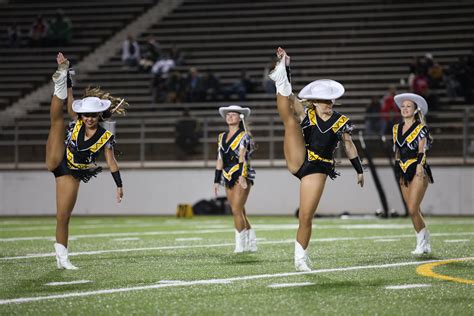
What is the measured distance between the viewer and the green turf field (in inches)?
281

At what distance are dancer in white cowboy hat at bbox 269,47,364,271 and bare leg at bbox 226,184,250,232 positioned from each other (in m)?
2.57

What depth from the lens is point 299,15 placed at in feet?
94.8

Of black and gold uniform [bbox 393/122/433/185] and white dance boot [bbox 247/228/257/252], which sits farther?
white dance boot [bbox 247/228/257/252]

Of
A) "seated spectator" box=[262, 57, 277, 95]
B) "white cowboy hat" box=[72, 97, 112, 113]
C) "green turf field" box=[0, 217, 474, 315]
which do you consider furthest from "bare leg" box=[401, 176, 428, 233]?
"seated spectator" box=[262, 57, 277, 95]

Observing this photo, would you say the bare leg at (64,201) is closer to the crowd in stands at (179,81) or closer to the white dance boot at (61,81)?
the white dance boot at (61,81)

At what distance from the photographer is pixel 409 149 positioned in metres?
11.4

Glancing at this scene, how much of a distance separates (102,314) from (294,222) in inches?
467

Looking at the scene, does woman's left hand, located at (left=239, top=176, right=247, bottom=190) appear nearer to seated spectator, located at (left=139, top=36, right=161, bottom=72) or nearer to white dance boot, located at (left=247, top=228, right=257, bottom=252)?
white dance boot, located at (left=247, top=228, right=257, bottom=252)

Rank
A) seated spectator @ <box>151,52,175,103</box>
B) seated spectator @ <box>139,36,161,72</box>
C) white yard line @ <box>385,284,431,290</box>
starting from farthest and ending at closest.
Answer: seated spectator @ <box>139,36,161,72</box> < seated spectator @ <box>151,52,175,103</box> < white yard line @ <box>385,284,431,290</box>

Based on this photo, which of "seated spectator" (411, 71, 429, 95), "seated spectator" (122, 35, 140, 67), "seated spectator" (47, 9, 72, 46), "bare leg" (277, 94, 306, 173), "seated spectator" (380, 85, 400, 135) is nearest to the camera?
"bare leg" (277, 94, 306, 173)

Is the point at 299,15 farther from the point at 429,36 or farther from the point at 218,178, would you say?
the point at 218,178

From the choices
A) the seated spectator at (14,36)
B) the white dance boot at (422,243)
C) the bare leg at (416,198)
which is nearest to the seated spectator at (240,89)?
the seated spectator at (14,36)

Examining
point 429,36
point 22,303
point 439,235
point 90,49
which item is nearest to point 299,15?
point 429,36

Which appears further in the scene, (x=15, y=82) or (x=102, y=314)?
(x=15, y=82)
